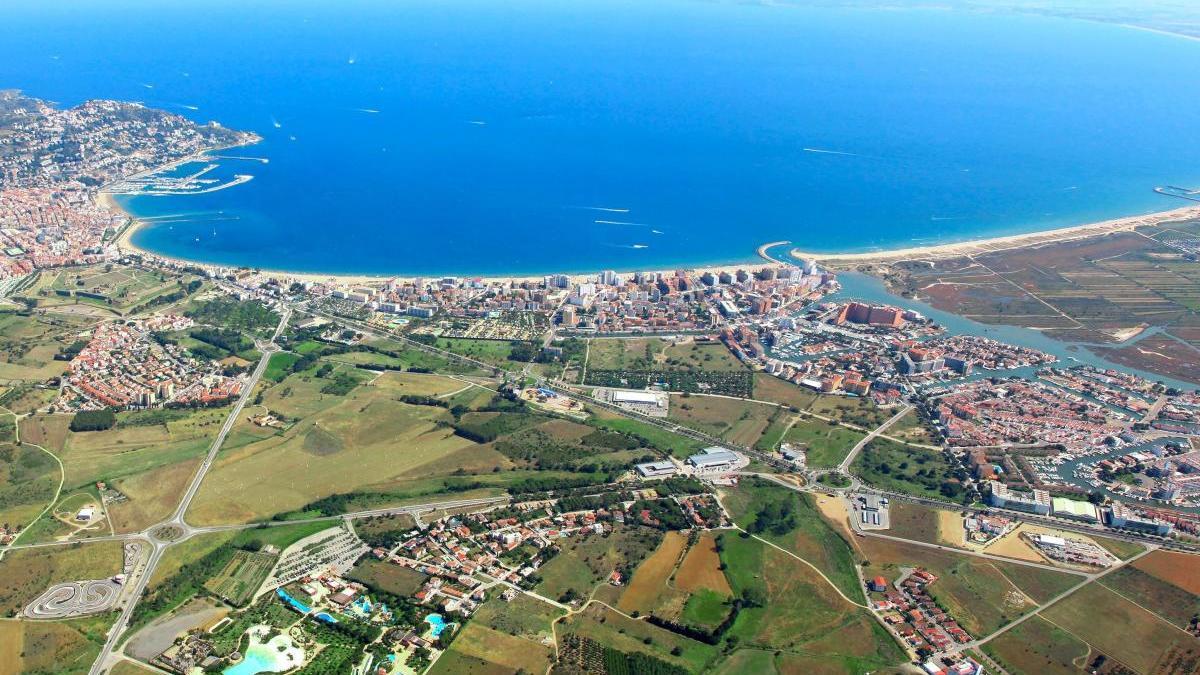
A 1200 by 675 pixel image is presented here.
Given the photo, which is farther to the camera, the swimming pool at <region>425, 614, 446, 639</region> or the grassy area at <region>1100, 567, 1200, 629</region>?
the grassy area at <region>1100, 567, 1200, 629</region>

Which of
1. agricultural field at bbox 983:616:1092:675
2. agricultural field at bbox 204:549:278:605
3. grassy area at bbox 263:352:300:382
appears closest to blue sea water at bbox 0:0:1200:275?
grassy area at bbox 263:352:300:382

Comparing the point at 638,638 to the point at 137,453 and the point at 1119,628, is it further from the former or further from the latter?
Answer: the point at 137,453

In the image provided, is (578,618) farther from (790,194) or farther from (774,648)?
(790,194)

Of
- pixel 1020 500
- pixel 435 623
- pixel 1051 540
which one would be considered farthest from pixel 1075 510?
pixel 435 623

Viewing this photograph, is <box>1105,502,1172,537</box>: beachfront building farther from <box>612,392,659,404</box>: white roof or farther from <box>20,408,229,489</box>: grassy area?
<box>20,408,229,489</box>: grassy area

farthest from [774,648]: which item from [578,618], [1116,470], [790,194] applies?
[790,194]

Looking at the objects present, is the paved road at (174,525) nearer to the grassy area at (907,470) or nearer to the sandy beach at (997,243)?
the grassy area at (907,470)
